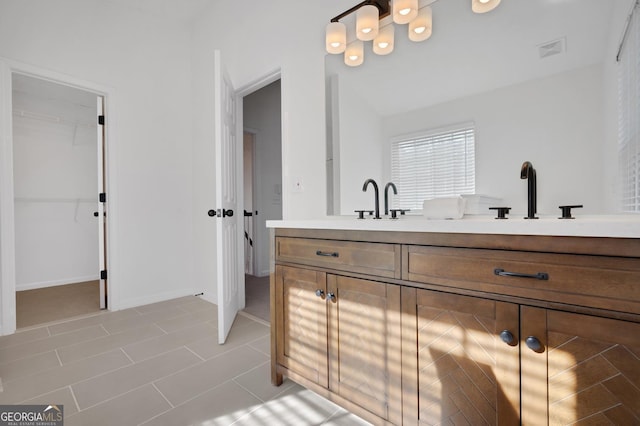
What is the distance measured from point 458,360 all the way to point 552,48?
1.30m

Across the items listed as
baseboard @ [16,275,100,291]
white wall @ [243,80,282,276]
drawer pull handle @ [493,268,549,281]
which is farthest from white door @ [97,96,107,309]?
drawer pull handle @ [493,268,549,281]

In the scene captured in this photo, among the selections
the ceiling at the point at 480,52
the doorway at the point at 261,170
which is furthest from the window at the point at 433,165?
the doorway at the point at 261,170

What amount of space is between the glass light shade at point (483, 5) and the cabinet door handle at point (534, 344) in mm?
1473

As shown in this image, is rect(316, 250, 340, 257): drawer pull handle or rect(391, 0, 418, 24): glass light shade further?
rect(391, 0, 418, 24): glass light shade

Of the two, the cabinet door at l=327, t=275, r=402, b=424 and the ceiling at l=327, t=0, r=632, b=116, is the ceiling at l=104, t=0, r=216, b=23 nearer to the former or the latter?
the ceiling at l=327, t=0, r=632, b=116

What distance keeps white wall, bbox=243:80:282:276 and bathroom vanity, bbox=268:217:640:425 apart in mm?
3064

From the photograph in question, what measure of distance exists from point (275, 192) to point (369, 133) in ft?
9.13

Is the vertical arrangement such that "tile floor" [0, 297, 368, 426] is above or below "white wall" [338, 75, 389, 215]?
below

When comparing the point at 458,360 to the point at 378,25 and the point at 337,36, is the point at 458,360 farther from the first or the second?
the point at 337,36

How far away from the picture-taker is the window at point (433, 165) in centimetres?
149

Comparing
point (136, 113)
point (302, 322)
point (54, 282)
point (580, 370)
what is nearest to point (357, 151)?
point (302, 322)

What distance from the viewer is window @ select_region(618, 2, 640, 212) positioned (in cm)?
107

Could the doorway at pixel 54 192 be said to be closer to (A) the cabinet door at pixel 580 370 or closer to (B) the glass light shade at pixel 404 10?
(B) the glass light shade at pixel 404 10

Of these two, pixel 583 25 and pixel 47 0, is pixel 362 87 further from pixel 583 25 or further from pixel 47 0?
pixel 47 0
